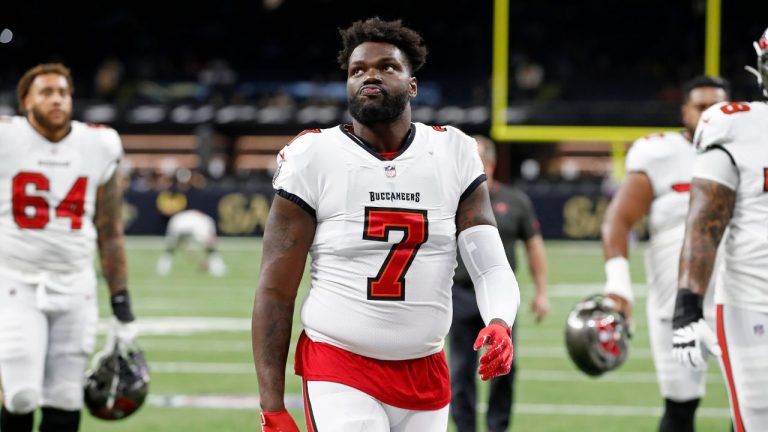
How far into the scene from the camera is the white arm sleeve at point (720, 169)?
153 inches

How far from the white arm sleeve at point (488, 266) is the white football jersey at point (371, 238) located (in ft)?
0.28

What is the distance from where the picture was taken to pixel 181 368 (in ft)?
29.7

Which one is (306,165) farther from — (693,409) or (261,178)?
(261,178)

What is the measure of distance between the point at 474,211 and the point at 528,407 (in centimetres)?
443

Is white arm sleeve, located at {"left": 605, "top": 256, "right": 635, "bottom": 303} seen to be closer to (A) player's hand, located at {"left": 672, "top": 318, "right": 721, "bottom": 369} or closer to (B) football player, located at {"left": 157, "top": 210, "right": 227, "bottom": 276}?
(A) player's hand, located at {"left": 672, "top": 318, "right": 721, "bottom": 369}

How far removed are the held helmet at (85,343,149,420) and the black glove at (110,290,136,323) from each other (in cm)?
14

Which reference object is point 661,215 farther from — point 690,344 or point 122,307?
point 122,307

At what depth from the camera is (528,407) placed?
7648mm

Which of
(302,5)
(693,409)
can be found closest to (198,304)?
(693,409)

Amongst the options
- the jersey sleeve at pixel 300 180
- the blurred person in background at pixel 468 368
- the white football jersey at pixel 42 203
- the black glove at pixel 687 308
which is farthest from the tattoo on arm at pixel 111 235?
the black glove at pixel 687 308

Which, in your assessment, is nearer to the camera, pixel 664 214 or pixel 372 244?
pixel 372 244

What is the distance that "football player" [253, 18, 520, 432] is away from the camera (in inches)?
129

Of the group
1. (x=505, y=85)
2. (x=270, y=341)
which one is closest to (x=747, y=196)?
(x=270, y=341)

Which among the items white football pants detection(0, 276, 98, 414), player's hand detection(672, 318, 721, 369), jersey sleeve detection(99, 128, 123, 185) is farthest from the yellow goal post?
player's hand detection(672, 318, 721, 369)
